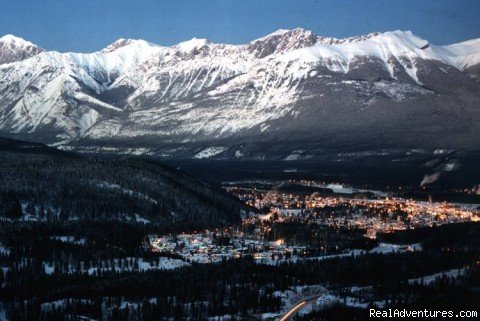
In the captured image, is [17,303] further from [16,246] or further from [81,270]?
[16,246]

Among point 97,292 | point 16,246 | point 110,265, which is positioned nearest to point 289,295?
point 97,292

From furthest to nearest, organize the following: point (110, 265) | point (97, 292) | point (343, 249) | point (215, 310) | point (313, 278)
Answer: point (343, 249)
point (110, 265)
point (313, 278)
point (97, 292)
point (215, 310)

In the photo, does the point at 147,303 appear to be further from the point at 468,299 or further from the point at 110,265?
the point at 468,299

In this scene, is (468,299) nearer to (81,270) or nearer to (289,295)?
(289,295)

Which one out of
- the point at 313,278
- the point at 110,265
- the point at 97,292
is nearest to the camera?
the point at 97,292

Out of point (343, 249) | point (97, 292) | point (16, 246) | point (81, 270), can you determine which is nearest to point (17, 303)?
point (97, 292)

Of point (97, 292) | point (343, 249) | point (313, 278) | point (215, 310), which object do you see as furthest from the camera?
point (343, 249)

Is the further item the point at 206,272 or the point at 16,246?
the point at 16,246

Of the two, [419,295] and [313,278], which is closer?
[419,295]

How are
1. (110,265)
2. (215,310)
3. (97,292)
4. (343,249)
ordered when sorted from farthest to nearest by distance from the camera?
(343,249)
(110,265)
(97,292)
(215,310)
